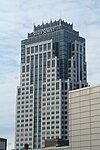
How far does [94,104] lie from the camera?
10081cm

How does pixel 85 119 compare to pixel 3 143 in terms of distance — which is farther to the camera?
pixel 3 143

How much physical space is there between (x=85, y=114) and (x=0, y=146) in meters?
72.7

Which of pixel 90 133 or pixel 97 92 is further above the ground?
pixel 97 92

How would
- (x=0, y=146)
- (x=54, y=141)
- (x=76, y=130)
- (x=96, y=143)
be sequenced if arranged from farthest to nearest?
(x=0, y=146)
(x=54, y=141)
(x=76, y=130)
(x=96, y=143)

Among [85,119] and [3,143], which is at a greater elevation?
[85,119]

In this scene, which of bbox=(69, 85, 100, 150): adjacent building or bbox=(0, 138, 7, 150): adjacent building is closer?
bbox=(69, 85, 100, 150): adjacent building

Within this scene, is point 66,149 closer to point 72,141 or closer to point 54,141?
point 72,141

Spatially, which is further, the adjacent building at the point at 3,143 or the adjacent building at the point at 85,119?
the adjacent building at the point at 3,143

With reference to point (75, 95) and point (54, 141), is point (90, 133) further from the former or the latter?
point (54, 141)

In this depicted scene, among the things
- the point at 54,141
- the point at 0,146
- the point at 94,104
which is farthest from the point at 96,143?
the point at 0,146

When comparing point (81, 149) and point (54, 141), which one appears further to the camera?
point (54, 141)

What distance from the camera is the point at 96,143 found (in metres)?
99.2

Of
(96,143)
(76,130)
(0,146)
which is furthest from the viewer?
(0,146)

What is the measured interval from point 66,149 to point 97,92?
22.1 m
